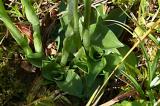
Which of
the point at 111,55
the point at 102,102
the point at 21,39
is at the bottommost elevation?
the point at 102,102

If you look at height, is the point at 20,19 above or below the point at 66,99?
above

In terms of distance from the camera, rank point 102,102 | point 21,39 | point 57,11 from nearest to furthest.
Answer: point 21,39
point 102,102
point 57,11

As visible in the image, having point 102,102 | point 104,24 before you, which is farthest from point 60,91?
point 104,24

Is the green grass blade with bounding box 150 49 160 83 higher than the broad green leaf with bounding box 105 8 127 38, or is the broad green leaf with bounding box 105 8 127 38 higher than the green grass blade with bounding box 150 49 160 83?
the broad green leaf with bounding box 105 8 127 38

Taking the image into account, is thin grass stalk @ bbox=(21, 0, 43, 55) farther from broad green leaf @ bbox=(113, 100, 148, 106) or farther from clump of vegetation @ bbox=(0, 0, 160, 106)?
broad green leaf @ bbox=(113, 100, 148, 106)

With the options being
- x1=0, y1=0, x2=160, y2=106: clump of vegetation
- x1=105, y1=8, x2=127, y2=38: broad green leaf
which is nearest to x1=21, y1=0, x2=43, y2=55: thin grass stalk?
x1=0, y1=0, x2=160, y2=106: clump of vegetation

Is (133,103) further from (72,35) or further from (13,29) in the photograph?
(13,29)

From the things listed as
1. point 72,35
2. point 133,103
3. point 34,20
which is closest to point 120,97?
point 133,103

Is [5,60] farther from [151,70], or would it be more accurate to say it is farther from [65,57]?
[151,70]
